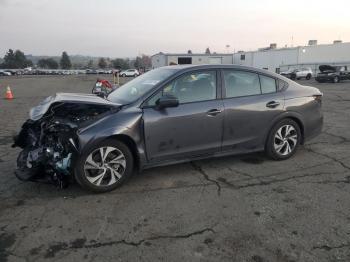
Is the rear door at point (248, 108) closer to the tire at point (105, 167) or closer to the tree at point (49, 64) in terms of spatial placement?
the tire at point (105, 167)

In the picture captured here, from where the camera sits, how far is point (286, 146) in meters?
5.84

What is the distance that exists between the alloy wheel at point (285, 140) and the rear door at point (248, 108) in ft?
0.86

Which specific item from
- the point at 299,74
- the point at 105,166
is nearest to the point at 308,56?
the point at 299,74

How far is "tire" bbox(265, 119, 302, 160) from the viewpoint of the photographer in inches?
224

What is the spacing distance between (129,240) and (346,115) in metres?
9.29

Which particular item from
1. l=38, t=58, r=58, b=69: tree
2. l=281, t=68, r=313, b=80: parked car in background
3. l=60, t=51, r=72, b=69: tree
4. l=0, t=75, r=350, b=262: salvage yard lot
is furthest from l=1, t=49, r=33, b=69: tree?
l=0, t=75, r=350, b=262: salvage yard lot

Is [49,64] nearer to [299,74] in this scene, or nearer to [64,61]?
[64,61]

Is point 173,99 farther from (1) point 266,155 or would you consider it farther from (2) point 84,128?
(1) point 266,155

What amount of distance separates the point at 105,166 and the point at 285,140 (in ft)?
9.94

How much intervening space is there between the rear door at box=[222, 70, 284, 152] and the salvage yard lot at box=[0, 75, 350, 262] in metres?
0.43

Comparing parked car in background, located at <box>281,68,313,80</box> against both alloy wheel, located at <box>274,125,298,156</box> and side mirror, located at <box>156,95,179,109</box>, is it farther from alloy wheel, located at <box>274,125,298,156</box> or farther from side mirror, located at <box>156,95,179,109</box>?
side mirror, located at <box>156,95,179,109</box>

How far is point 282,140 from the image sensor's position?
5789mm

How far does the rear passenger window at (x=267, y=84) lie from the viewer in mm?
5672

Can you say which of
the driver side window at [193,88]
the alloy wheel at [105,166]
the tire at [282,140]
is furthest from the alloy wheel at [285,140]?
the alloy wheel at [105,166]
